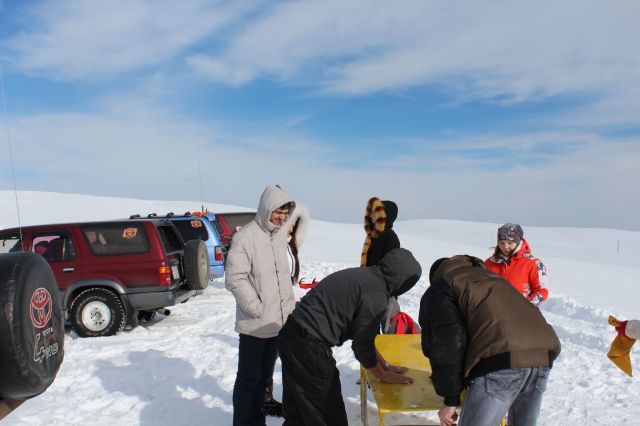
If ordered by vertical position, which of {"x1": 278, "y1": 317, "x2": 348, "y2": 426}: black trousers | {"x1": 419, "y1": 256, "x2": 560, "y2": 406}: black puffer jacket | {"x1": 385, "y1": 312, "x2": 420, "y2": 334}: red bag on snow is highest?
{"x1": 419, "y1": 256, "x2": 560, "y2": 406}: black puffer jacket

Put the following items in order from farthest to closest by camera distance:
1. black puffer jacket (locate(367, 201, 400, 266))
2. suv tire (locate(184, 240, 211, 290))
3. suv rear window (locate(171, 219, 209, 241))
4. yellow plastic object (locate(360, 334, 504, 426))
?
suv rear window (locate(171, 219, 209, 241)) < suv tire (locate(184, 240, 211, 290)) < black puffer jacket (locate(367, 201, 400, 266)) < yellow plastic object (locate(360, 334, 504, 426))

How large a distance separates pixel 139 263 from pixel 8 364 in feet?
16.5

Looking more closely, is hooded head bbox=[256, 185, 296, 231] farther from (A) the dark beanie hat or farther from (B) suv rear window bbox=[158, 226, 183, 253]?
(B) suv rear window bbox=[158, 226, 183, 253]

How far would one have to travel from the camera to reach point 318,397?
11.1 feet

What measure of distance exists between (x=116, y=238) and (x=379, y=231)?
13.9ft

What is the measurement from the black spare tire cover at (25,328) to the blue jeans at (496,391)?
7.37 ft

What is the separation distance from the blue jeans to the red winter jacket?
2229 mm

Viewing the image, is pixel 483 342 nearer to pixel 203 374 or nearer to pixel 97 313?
pixel 203 374

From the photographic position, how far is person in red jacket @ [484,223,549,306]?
4.91m

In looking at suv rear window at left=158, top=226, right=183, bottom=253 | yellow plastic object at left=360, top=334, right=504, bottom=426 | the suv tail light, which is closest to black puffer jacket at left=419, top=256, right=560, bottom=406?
yellow plastic object at left=360, top=334, right=504, bottom=426

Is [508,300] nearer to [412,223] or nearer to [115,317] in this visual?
[115,317]

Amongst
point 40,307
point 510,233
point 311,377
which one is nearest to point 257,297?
point 311,377

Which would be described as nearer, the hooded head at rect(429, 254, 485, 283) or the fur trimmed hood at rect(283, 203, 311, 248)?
the hooded head at rect(429, 254, 485, 283)

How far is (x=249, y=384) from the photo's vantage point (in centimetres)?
398
